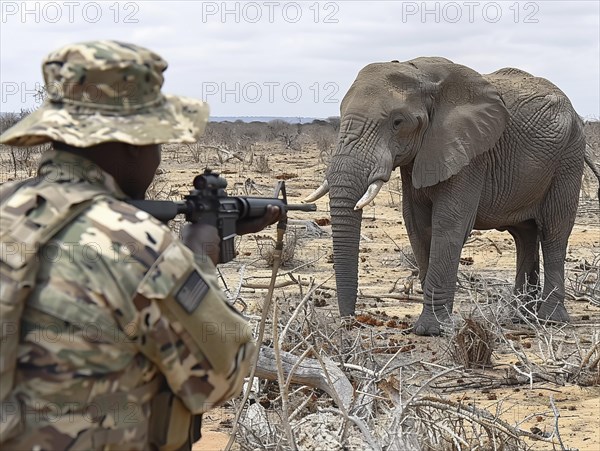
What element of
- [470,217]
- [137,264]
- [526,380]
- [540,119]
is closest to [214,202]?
[137,264]

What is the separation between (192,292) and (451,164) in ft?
18.8

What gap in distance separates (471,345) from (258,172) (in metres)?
15.1

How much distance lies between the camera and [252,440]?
14.5 ft

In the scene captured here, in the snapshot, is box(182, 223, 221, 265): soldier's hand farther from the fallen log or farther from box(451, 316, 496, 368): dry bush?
box(451, 316, 496, 368): dry bush

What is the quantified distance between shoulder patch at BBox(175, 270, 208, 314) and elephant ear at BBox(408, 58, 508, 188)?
5.60m

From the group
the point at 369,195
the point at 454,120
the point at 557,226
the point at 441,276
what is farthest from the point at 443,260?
the point at 557,226

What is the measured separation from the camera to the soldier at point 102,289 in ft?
Result: 7.55

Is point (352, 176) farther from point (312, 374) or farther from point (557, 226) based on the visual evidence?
point (312, 374)

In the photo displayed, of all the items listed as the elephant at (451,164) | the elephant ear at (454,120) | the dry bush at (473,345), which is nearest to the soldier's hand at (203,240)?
the dry bush at (473,345)

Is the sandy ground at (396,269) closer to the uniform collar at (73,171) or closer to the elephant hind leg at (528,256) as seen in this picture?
the elephant hind leg at (528,256)

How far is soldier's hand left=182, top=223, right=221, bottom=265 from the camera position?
2.70 m

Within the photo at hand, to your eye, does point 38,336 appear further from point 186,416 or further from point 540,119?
point 540,119

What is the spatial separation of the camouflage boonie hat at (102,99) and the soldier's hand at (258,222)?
612mm

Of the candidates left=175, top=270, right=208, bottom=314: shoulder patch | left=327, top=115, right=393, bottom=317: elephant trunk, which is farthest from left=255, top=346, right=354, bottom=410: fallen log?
left=327, top=115, right=393, bottom=317: elephant trunk
